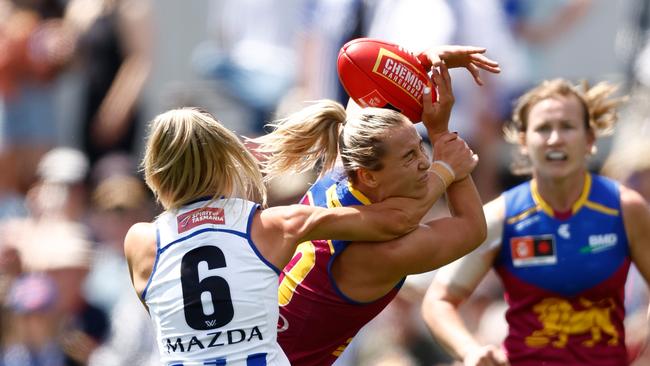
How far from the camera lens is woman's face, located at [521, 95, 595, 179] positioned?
558 cm

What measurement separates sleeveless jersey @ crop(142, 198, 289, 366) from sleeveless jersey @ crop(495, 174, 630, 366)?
1546mm

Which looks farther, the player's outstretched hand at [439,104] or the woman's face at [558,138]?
the woman's face at [558,138]

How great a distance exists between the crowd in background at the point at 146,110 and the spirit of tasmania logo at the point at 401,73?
2257mm

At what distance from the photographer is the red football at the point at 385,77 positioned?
15.6 feet

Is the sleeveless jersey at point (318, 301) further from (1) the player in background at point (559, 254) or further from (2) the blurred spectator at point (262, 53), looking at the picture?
(2) the blurred spectator at point (262, 53)

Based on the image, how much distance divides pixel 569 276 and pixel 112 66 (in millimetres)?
4408

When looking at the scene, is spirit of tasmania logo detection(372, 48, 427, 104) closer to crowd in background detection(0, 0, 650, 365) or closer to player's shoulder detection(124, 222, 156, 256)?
player's shoulder detection(124, 222, 156, 256)

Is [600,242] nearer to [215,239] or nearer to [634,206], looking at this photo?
[634,206]

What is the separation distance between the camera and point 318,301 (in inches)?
183

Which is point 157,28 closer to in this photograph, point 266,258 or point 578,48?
point 578,48

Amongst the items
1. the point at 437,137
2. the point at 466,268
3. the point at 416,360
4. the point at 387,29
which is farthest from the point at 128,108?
the point at 437,137

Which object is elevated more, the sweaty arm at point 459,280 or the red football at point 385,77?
the red football at point 385,77

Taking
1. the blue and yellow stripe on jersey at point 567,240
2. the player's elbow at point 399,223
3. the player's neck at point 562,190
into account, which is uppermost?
the player's elbow at point 399,223

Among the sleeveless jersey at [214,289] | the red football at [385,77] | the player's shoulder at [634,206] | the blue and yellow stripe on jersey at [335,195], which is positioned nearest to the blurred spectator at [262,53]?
the player's shoulder at [634,206]
